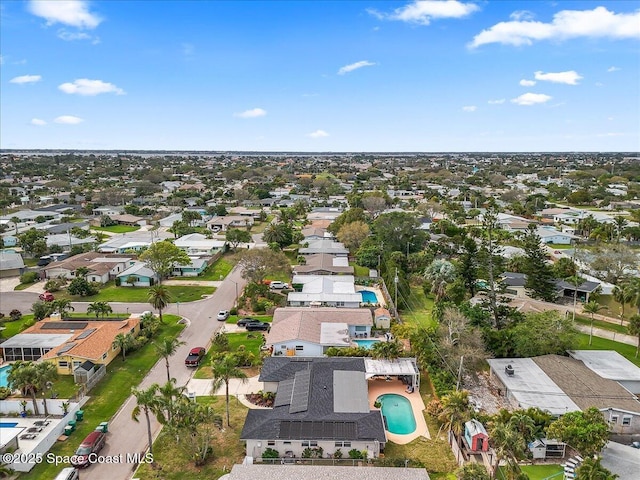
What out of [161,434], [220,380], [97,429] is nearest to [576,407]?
[220,380]

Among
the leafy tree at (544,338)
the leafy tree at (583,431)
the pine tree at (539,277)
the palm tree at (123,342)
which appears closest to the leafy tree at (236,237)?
the palm tree at (123,342)

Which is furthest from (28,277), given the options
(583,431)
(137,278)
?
(583,431)

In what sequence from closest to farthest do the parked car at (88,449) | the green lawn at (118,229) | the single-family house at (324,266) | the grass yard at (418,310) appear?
the parked car at (88,449) < the grass yard at (418,310) < the single-family house at (324,266) < the green lawn at (118,229)

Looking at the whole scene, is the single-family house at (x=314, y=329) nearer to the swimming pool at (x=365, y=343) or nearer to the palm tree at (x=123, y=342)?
the swimming pool at (x=365, y=343)

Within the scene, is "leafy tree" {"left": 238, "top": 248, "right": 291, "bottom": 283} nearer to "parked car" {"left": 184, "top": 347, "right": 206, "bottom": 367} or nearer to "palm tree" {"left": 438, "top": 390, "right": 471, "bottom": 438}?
"parked car" {"left": 184, "top": 347, "right": 206, "bottom": 367}

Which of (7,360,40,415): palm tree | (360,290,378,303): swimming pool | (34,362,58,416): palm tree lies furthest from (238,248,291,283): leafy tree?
(7,360,40,415): palm tree

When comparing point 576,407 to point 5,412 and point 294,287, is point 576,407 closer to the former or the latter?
point 294,287

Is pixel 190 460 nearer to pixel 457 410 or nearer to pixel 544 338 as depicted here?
pixel 457 410
